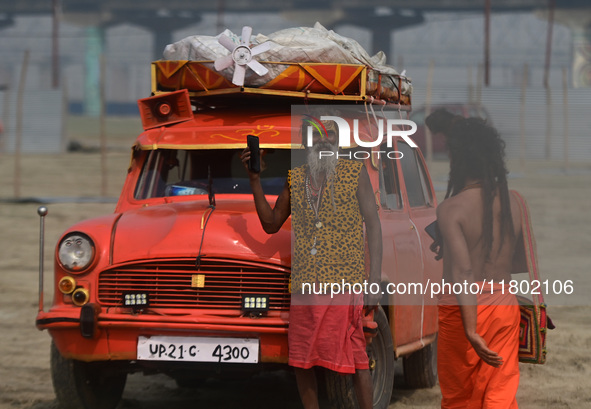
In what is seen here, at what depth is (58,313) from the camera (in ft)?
18.7

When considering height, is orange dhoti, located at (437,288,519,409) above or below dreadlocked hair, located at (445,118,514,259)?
below

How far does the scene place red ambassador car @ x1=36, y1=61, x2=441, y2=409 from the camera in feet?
18.1

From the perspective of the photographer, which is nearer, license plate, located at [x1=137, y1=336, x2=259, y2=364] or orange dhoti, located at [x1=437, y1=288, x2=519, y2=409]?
orange dhoti, located at [x1=437, y1=288, x2=519, y2=409]

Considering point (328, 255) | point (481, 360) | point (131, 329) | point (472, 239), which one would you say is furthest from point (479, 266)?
point (131, 329)

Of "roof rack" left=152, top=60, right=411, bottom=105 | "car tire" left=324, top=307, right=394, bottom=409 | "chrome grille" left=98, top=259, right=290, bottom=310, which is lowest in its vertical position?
"car tire" left=324, top=307, right=394, bottom=409

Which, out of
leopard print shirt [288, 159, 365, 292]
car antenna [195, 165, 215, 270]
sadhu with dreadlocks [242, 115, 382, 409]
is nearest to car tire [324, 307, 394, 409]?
sadhu with dreadlocks [242, 115, 382, 409]

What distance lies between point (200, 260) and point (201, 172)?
1.44m

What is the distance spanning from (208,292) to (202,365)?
0.38 m

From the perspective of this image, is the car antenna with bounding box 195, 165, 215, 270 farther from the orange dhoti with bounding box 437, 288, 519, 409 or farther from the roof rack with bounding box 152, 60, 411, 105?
the orange dhoti with bounding box 437, 288, 519, 409

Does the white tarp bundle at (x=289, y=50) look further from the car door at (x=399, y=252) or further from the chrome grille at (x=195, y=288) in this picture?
the chrome grille at (x=195, y=288)

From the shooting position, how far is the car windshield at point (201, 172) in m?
6.62

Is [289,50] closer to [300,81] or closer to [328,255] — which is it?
[300,81]

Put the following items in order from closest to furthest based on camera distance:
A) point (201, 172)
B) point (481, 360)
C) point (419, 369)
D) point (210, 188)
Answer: point (481, 360) < point (210, 188) < point (201, 172) < point (419, 369)

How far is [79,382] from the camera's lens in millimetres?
6082
